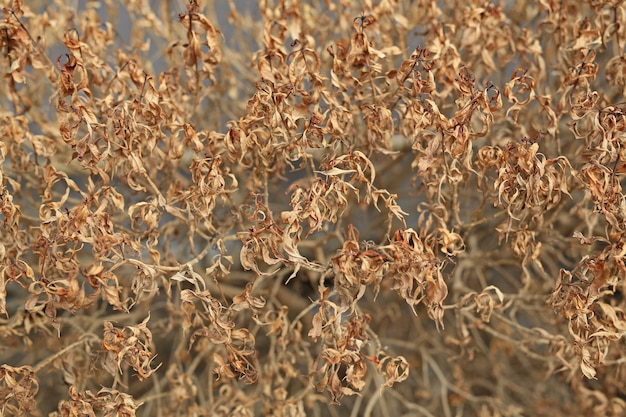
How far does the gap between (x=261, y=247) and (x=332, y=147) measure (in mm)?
260

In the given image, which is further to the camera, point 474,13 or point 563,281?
point 474,13

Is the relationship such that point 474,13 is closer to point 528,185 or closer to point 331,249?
point 528,185

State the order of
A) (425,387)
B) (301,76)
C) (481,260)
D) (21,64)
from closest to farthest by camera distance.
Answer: (301,76)
(21,64)
(481,260)
(425,387)

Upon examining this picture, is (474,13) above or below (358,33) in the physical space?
below

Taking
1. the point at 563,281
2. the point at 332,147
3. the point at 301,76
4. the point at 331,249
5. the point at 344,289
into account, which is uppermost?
the point at 301,76

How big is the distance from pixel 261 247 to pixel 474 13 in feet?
2.56

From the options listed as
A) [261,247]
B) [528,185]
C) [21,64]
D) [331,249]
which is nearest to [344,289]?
[261,247]

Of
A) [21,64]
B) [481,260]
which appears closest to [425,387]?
[481,260]

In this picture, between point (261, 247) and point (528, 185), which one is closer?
point (528, 185)

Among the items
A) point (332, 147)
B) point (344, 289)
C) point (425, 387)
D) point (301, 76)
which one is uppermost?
point (301, 76)

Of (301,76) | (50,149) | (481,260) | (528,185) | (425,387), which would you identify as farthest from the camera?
(425,387)

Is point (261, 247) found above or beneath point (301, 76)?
beneath

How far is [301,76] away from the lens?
163 cm

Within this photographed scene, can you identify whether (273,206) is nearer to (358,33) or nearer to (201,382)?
(201,382)
